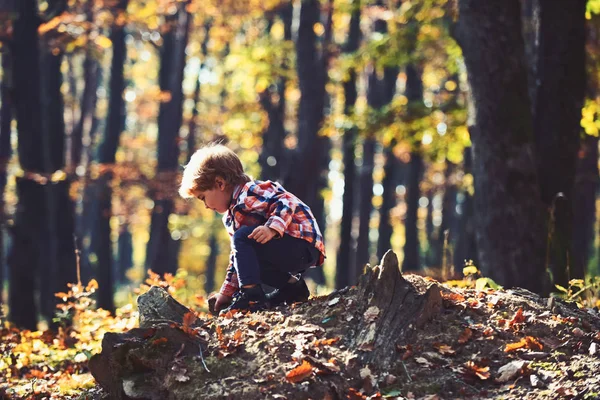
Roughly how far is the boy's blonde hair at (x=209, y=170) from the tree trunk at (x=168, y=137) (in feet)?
41.7

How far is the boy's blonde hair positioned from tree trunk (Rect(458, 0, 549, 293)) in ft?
10.1

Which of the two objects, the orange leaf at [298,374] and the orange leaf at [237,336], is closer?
the orange leaf at [298,374]

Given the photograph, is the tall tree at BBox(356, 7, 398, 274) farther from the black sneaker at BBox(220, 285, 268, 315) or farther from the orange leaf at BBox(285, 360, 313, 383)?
the orange leaf at BBox(285, 360, 313, 383)

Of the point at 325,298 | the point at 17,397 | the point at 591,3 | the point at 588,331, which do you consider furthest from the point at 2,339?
the point at 591,3

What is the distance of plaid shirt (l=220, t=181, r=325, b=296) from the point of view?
17.4 feet

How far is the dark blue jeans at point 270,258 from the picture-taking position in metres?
5.20

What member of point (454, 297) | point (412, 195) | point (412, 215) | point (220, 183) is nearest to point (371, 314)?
point (454, 297)

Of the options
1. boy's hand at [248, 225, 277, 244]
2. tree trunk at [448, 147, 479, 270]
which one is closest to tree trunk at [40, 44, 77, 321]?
tree trunk at [448, 147, 479, 270]

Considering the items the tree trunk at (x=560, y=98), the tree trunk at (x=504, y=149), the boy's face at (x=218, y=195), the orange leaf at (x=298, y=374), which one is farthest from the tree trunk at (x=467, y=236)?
the orange leaf at (x=298, y=374)

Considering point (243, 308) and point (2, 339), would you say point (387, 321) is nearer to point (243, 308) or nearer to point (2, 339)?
point (243, 308)

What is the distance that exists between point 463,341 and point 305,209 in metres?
1.68

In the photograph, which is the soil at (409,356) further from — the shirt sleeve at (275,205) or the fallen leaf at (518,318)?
the shirt sleeve at (275,205)

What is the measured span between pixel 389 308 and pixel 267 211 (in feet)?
4.28

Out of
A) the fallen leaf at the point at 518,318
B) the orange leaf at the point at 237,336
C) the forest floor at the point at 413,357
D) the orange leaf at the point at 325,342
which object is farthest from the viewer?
the fallen leaf at the point at 518,318
